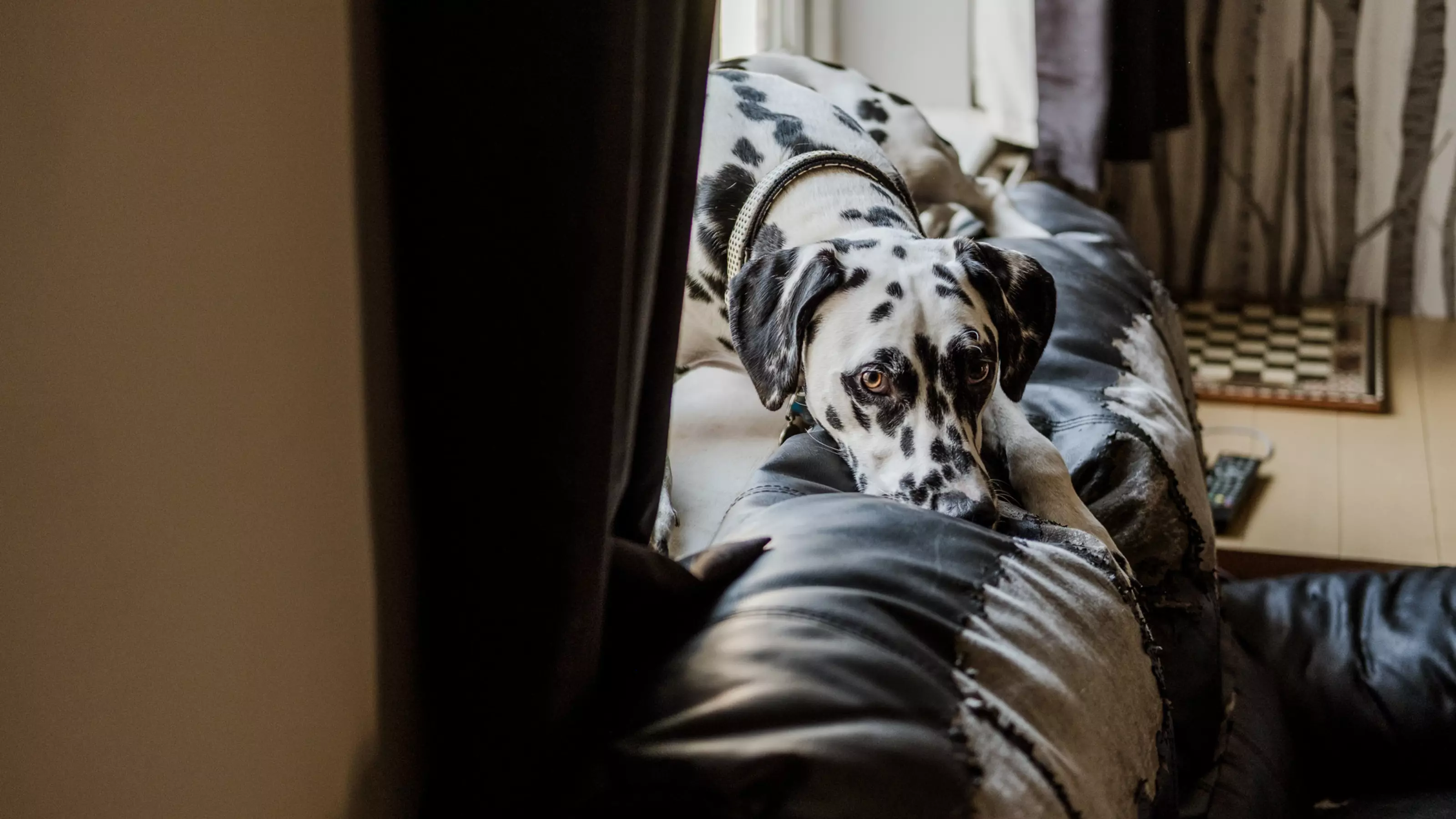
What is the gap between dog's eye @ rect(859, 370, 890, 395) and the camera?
4.02ft

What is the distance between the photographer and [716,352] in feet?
5.32

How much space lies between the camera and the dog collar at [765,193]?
1.47 meters

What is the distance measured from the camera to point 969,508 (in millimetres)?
1095

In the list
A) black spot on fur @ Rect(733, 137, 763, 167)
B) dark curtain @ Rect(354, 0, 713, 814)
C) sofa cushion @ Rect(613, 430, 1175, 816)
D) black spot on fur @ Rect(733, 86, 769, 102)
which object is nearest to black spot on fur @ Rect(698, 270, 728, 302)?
black spot on fur @ Rect(733, 137, 763, 167)

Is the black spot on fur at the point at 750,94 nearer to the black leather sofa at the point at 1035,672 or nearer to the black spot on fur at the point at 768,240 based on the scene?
the black spot on fur at the point at 768,240

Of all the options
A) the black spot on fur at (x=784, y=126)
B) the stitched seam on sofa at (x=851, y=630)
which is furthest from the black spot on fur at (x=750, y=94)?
the stitched seam on sofa at (x=851, y=630)

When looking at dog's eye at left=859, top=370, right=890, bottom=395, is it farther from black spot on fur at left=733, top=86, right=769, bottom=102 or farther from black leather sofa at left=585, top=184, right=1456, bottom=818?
black spot on fur at left=733, top=86, right=769, bottom=102

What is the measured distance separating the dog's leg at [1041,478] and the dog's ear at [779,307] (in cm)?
23

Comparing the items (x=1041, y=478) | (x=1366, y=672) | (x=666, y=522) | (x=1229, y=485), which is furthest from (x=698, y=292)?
(x=1229, y=485)

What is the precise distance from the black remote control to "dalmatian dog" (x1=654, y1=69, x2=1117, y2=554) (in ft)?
2.66

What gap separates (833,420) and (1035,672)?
0.49m

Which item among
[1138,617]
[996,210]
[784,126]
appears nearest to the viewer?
[1138,617]

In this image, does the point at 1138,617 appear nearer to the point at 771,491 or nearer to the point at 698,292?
the point at 771,491

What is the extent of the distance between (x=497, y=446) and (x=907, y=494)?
56cm
